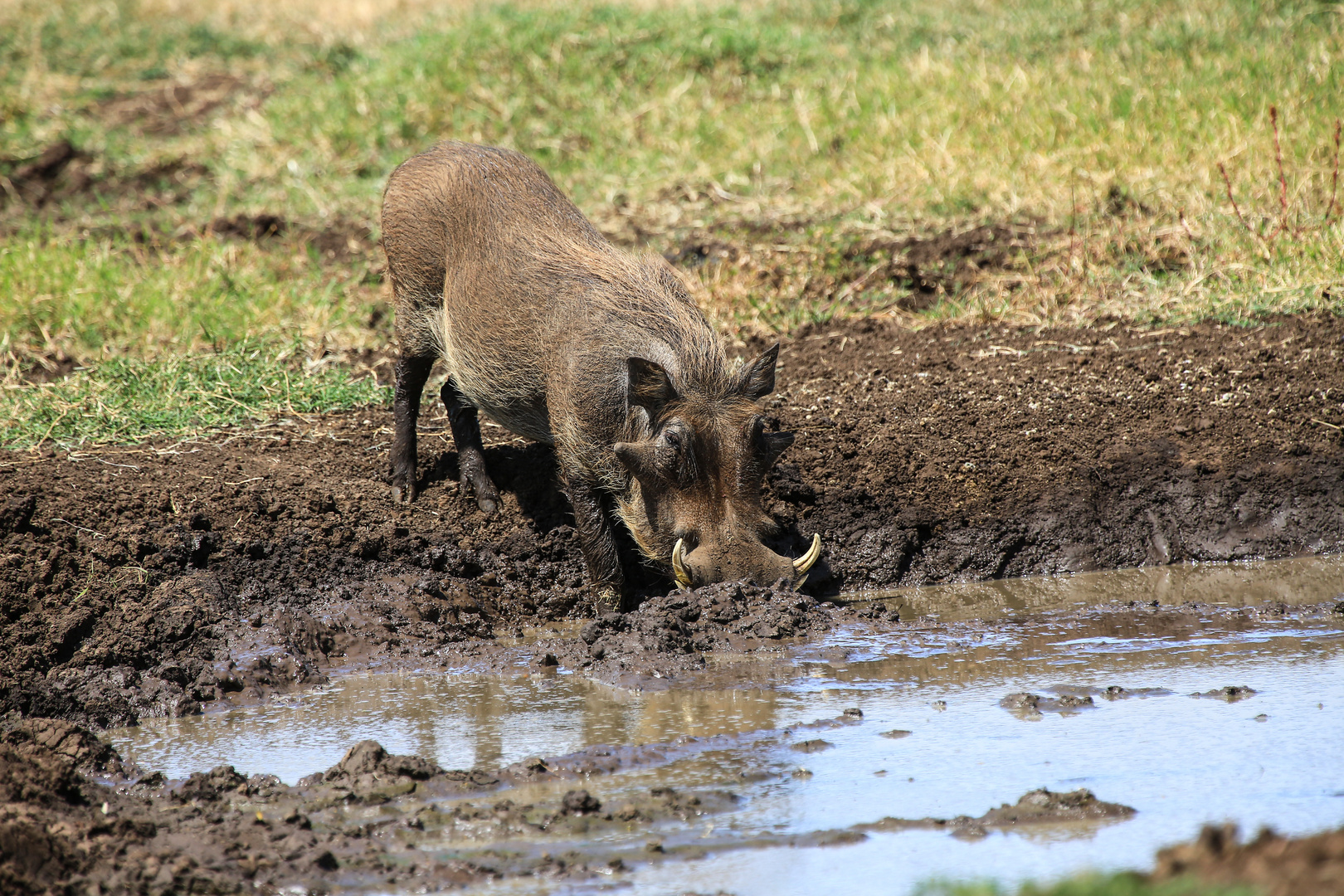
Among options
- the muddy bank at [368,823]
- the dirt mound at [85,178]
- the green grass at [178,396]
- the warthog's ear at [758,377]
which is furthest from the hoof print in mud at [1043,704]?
the dirt mound at [85,178]

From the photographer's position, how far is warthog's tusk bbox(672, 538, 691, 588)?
384cm

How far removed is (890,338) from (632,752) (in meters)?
3.42

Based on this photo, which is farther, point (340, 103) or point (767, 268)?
point (340, 103)

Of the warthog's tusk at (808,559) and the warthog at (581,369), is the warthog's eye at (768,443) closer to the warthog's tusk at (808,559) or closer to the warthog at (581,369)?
the warthog at (581,369)

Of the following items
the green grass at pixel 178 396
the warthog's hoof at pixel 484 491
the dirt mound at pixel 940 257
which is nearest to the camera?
the warthog's hoof at pixel 484 491

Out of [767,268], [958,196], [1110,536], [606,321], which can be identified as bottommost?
[1110,536]

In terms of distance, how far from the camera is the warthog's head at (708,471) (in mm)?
3830

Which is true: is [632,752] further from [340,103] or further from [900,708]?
[340,103]

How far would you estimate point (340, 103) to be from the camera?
997 centimetres

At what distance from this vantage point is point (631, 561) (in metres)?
4.65

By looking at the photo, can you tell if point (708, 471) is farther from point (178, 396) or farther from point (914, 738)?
point (178, 396)

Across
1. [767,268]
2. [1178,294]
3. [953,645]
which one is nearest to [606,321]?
[953,645]

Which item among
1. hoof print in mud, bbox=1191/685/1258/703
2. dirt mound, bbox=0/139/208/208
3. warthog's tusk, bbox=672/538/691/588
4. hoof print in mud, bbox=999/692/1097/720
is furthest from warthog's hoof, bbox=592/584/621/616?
dirt mound, bbox=0/139/208/208

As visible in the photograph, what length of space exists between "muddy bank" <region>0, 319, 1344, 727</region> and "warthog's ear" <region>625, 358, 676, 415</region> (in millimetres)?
641
